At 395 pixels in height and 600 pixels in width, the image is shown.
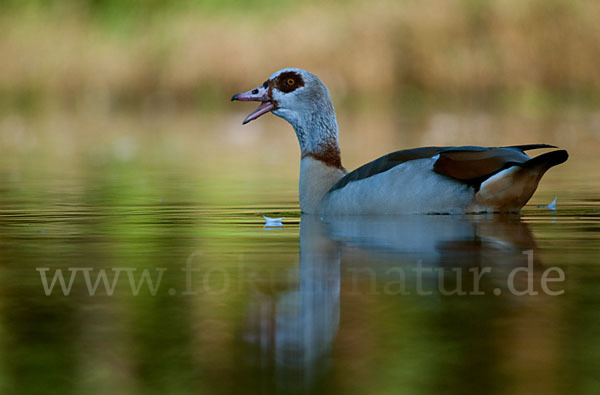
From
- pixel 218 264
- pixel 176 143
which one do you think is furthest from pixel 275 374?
pixel 176 143

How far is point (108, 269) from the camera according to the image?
4930 millimetres

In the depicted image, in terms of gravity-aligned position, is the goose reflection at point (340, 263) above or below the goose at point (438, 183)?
below

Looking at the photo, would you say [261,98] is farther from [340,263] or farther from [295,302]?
[295,302]

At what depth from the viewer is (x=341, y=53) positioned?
2241 cm

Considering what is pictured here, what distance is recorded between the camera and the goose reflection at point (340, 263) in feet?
10.7

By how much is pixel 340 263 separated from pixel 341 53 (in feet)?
58.3

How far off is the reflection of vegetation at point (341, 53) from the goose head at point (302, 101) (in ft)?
46.5

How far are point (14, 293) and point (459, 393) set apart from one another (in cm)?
211

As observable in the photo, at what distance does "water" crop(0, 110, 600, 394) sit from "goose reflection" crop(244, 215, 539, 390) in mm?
11

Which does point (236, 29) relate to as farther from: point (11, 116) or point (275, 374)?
point (275, 374)

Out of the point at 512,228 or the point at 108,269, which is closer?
the point at 108,269

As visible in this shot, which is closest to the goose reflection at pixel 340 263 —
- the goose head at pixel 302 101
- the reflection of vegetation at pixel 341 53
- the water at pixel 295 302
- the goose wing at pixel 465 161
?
the water at pixel 295 302

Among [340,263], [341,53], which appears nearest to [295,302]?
[340,263]

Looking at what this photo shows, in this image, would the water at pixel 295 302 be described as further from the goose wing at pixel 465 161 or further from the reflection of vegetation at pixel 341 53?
the reflection of vegetation at pixel 341 53
